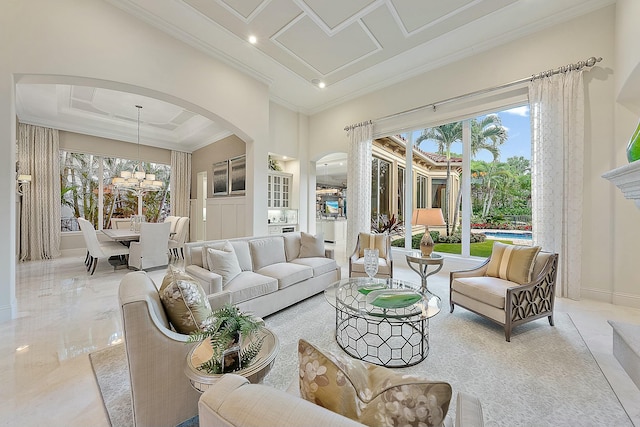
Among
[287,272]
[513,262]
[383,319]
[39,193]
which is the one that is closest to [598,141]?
[513,262]

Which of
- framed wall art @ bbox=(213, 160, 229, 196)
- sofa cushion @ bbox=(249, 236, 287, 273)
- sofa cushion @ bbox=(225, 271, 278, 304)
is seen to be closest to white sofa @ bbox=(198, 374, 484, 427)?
sofa cushion @ bbox=(225, 271, 278, 304)

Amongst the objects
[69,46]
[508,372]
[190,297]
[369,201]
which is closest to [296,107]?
[369,201]

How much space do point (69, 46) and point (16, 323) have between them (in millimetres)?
3086

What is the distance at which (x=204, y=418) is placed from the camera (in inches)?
22.3

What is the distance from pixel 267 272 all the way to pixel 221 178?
473 cm

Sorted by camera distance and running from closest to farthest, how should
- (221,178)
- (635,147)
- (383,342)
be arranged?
(635,147) < (383,342) < (221,178)

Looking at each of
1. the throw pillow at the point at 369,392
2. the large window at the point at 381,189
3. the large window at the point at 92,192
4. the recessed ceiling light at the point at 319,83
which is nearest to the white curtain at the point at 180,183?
the large window at the point at 92,192

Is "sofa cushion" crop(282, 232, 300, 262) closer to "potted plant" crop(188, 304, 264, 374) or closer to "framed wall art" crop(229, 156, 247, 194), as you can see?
"potted plant" crop(188, 304, 264, 374)

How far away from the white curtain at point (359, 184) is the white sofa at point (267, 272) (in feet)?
5.21

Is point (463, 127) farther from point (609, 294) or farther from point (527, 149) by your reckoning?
point (609, 294)

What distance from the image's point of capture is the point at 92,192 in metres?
6.72

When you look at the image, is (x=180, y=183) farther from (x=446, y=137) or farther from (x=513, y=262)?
(x=513, y=262)

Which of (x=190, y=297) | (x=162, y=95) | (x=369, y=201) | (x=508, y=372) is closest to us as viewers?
(x=190, y=297)

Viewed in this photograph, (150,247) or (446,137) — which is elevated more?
(446,137)
